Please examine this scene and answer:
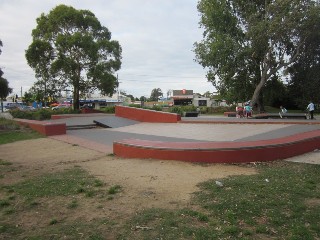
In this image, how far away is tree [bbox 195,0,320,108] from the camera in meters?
30.9

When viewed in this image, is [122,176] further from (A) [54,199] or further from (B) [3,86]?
(B) [3,86]

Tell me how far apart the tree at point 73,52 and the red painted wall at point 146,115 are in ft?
26.1

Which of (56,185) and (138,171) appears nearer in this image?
(56,185)

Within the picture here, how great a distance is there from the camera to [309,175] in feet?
22.0

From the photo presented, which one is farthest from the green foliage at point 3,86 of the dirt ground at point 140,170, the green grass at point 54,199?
the green grass at point 54,199

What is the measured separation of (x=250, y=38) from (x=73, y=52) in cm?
1734

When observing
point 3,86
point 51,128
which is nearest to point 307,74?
point 51,128

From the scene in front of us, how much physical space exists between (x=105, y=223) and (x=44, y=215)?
1.02m

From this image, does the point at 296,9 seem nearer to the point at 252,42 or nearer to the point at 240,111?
the point at 252,42

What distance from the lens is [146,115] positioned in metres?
21.2

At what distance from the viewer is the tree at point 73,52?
95.7 feet

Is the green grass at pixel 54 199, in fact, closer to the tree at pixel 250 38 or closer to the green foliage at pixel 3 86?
the green foliage at pixel 3 86

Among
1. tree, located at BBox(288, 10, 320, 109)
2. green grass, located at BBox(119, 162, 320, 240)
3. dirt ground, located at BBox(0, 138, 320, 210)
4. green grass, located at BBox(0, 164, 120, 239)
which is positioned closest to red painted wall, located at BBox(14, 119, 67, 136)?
dirt ground, located at BBox(0, 138, 320, 210)

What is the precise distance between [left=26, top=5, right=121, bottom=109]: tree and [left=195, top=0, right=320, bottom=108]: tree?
38.3ft
